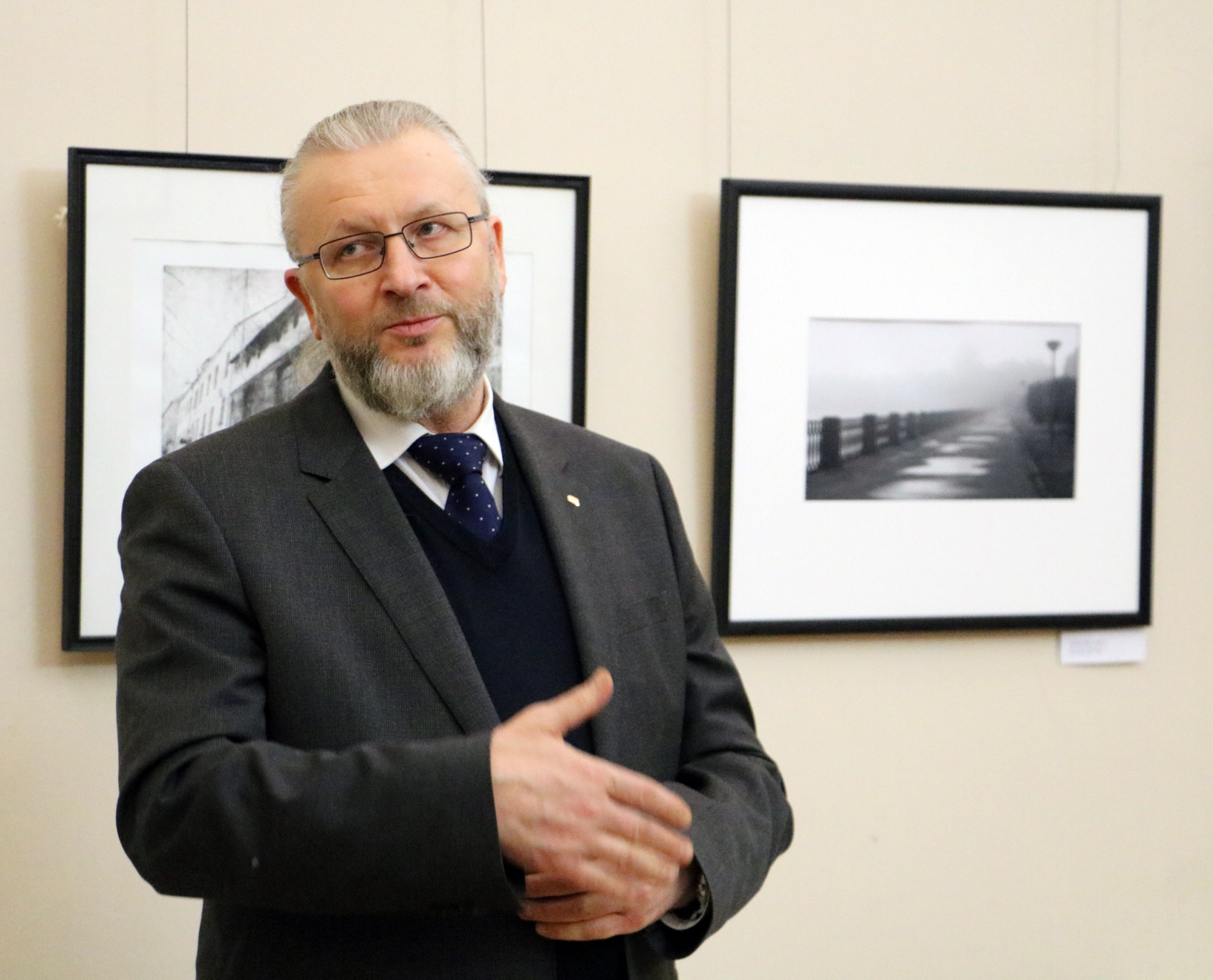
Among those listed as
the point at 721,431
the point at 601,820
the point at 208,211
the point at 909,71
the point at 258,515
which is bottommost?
the point at 601,820

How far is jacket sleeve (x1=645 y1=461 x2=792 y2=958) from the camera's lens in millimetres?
1278

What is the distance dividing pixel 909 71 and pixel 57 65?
1.55 meters

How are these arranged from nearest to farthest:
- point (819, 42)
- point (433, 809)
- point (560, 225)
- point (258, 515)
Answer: point (433, 809) → point (258, 515) → point (560, 225) → point (819, 42)

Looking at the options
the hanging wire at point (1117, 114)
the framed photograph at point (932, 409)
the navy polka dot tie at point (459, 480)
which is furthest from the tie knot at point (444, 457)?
the hanging wire at point (1117, 114)

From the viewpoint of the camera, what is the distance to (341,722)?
125 cm

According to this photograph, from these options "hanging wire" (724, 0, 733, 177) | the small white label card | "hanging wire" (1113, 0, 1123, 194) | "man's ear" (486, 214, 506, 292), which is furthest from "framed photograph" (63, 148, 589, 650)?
the small white label card

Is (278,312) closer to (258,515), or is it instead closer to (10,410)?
(10,410)

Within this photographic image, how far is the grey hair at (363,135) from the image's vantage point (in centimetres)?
141

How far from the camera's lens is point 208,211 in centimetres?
199

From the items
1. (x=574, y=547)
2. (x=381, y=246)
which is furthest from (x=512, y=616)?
(x=381, y=246)

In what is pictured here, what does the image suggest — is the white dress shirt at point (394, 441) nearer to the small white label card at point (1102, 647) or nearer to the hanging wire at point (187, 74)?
the hanging wire at point (187, 74)

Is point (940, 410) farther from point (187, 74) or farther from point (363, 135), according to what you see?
point (187, 74)

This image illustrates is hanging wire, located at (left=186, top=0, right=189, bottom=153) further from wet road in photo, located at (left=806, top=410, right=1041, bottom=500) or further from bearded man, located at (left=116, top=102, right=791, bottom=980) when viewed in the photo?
wet road in photo, located at (left=806, top=410, right=1041, bottom=500)

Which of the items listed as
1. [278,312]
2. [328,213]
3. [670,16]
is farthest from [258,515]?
[670,16]
